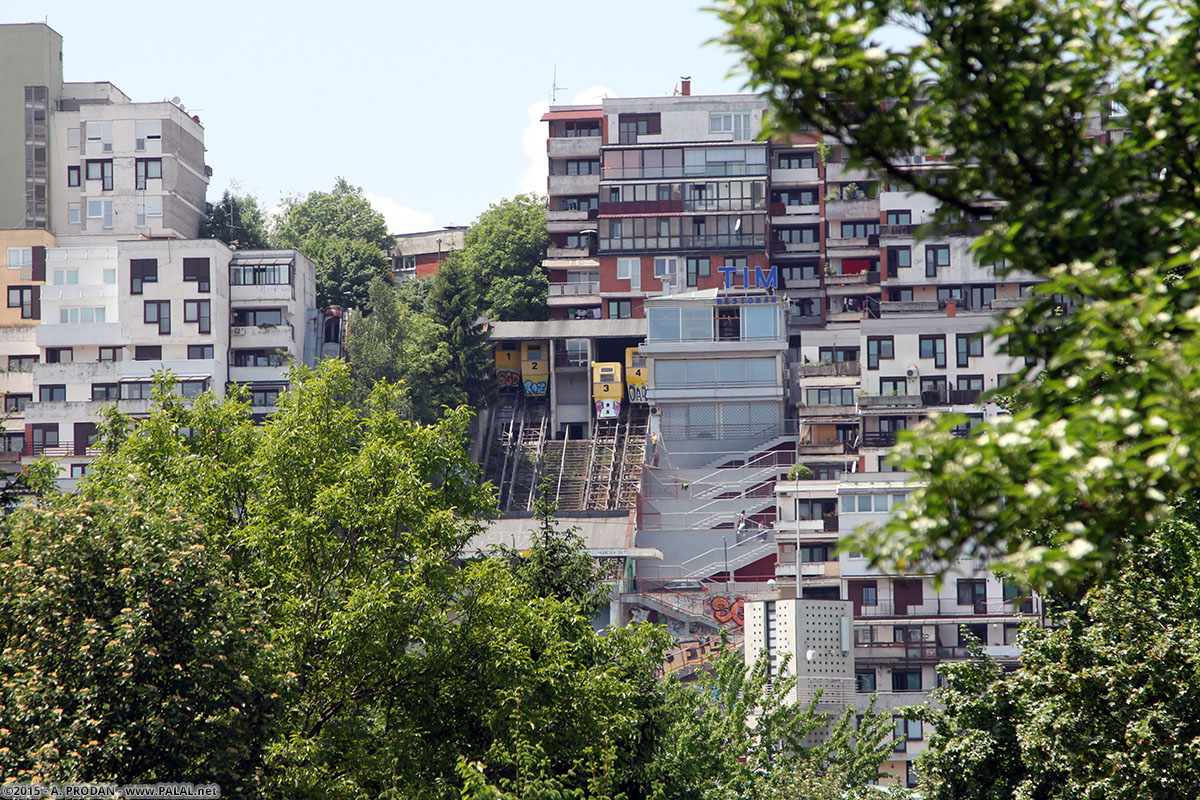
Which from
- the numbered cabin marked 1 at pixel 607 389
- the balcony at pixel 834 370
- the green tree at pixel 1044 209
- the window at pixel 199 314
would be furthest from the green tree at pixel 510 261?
the green tree at pixel 1044 209

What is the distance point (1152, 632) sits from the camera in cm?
2973

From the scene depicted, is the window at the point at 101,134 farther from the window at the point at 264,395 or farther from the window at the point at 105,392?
the window at the point at 264,395

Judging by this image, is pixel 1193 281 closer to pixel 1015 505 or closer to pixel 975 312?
pixel 1015 505

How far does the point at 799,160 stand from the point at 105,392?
5501cm

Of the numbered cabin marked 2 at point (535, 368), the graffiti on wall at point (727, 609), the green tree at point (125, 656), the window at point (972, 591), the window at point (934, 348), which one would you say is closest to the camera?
the green tree at point (125, 656)

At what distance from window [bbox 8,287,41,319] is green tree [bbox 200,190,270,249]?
1377 centimetres

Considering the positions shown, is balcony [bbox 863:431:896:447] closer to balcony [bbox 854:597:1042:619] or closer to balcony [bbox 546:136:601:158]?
balcony [bbox 854:597:1042:619]

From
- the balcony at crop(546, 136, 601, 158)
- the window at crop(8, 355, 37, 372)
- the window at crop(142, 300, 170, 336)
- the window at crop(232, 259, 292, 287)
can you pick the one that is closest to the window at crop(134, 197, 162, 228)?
the window at crop(232, 259, 292, 287)

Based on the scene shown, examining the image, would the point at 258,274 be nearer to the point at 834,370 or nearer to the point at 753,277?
the point at 753,277

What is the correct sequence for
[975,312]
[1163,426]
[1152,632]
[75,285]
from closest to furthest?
[1163,426], [1152,632], [975,312], [75,285]

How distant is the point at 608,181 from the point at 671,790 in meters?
85.1

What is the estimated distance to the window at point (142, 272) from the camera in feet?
370

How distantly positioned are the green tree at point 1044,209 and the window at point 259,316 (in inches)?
4188

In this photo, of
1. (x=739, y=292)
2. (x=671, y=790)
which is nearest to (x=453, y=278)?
(x=739, y=292)
